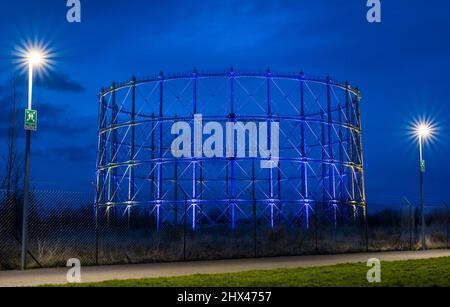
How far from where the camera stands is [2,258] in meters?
17.6

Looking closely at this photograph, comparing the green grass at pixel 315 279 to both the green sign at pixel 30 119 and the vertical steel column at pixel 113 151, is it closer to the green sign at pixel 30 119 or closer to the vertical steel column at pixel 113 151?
the green sign at pixel 30 119

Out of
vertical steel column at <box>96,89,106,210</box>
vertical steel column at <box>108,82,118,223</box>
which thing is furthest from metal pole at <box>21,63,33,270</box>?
A: vertical steel column at <box>96,89,106,210</box>

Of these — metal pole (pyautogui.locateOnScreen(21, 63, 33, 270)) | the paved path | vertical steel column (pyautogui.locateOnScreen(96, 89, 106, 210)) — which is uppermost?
vertical steel column (pyautogui.locateOnScreen(96, 89, 106, 210))

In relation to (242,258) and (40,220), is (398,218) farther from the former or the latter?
(40,220)

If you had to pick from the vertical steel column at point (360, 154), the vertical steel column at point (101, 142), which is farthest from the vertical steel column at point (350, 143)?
the vertical steel column at point (101, 142)

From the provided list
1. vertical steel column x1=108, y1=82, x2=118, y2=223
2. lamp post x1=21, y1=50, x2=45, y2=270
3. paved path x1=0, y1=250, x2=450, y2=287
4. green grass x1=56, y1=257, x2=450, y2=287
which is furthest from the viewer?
vertical steel column x1=108, y1=82, x2=118, y2=223

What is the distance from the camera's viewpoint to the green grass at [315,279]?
12.5m

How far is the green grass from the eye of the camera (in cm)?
1253

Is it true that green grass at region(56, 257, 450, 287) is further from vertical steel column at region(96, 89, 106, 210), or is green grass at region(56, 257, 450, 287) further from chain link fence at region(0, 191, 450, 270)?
vertical steel column at region(96, 89, 106, 210)

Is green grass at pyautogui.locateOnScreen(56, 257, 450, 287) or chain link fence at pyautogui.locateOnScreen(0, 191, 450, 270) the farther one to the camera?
chain link fence at pyautogui.locateOnScreen(0, 191, 450, 270)

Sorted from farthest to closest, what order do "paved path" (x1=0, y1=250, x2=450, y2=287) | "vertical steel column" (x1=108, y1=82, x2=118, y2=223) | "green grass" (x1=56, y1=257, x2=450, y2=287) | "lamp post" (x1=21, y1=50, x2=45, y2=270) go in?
"vertical steel column" (x1=108, y1=82, x2=118, y2=223) < "lamp post" (x1=21, y1=50, x2=45, y2=270) < "paved path" (x1=0, y1=250, x2=450, y2=287) < "green grass" (x1=56, y1=257, x2=450, y2=287)
